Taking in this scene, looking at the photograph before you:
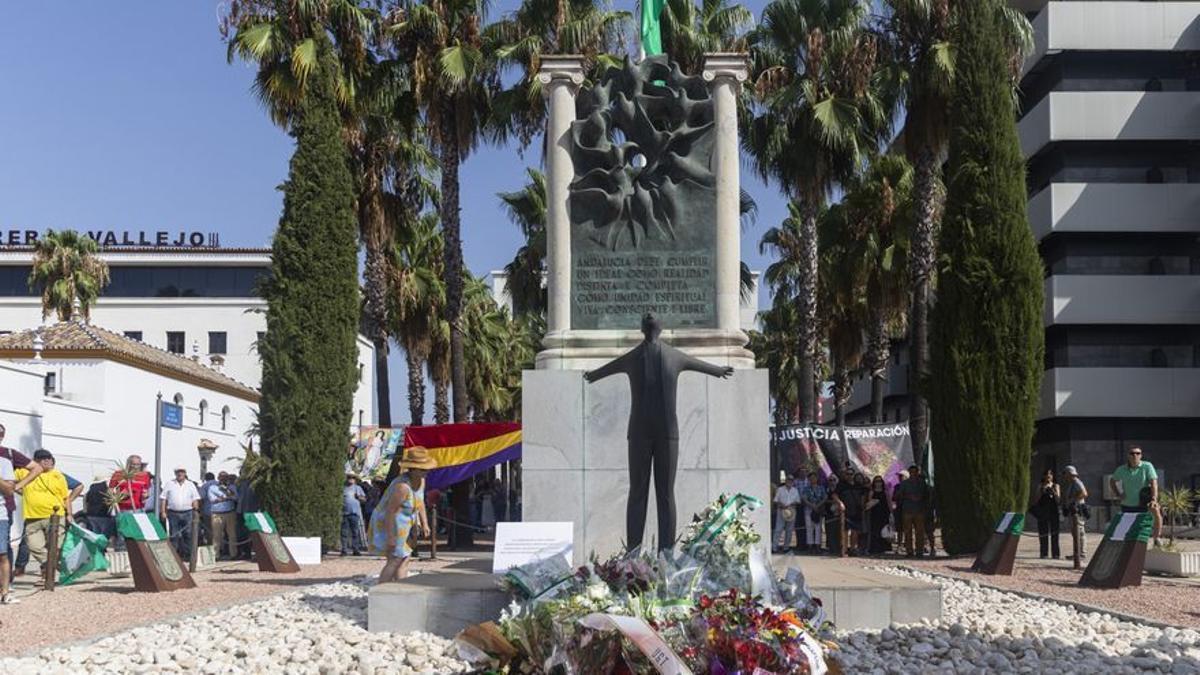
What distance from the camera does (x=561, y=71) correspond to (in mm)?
13641

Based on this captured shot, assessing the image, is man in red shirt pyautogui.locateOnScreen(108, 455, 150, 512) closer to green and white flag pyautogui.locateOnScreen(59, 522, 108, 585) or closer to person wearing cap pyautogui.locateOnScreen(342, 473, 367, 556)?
green and white flag pyautogui.locateOnScreen(59, 522, 108, 585)

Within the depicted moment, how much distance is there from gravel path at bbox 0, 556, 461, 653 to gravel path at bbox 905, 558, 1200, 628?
752 cm

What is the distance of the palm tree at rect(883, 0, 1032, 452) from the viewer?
2625cm

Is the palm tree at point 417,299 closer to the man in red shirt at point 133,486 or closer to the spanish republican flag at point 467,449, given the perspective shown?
the spanish republican flag at point 467,449

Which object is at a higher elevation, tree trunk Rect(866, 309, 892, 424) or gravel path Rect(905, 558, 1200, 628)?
tree trunk Rect(866, 309, 892, 424)

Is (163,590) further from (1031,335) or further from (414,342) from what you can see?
(414,342)

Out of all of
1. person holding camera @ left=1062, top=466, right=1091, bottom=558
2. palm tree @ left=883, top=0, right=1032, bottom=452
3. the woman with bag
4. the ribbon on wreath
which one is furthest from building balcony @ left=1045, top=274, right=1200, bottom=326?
the ribbon on wreath

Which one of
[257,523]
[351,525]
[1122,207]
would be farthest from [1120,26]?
[257,523]

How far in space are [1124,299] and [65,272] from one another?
35348 mm

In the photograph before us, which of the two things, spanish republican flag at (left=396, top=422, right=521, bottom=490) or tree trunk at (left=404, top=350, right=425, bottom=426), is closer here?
spanish republican flag at (left=396, top=422, right=521, bottom=490)

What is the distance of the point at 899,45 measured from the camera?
27.5 metres

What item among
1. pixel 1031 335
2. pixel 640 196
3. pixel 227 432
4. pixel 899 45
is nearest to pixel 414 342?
pixel 227 432

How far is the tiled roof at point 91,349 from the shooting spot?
36969mm

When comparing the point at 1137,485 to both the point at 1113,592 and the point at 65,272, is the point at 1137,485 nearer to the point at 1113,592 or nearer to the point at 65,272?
the point at 1113,592
